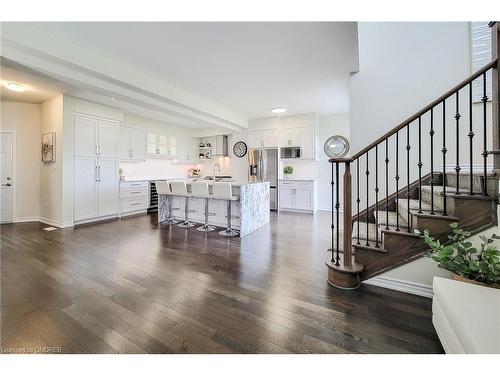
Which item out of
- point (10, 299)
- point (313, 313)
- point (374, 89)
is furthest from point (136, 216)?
point (374, 89)

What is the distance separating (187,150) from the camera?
7648mm

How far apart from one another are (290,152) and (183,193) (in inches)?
130

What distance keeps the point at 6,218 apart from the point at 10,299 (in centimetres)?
416

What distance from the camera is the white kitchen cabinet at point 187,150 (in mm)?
7340

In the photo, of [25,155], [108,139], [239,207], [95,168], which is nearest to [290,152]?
[239,207]

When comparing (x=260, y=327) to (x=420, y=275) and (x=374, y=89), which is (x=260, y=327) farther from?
(x=374, y=89)

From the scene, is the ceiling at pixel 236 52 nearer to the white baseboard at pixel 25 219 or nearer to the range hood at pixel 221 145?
the range hood at pixel 221 145

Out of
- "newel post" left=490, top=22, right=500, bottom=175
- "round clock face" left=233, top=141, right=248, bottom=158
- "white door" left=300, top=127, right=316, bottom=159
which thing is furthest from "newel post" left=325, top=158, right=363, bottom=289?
"round clock face" left=233, top=141, right=248, bottom=158

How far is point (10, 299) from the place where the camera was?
6.31 ft

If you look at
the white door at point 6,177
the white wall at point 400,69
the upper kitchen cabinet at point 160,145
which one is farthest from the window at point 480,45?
the white door at point 6,177

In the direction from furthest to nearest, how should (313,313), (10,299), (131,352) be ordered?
1. (10,299)
2. (313,313)
3. (131,352)

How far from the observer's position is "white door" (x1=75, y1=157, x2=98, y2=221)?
4.59 m

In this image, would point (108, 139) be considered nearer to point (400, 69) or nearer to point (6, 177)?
point (6, 177)

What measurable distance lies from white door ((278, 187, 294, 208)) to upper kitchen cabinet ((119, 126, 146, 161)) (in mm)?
4021
